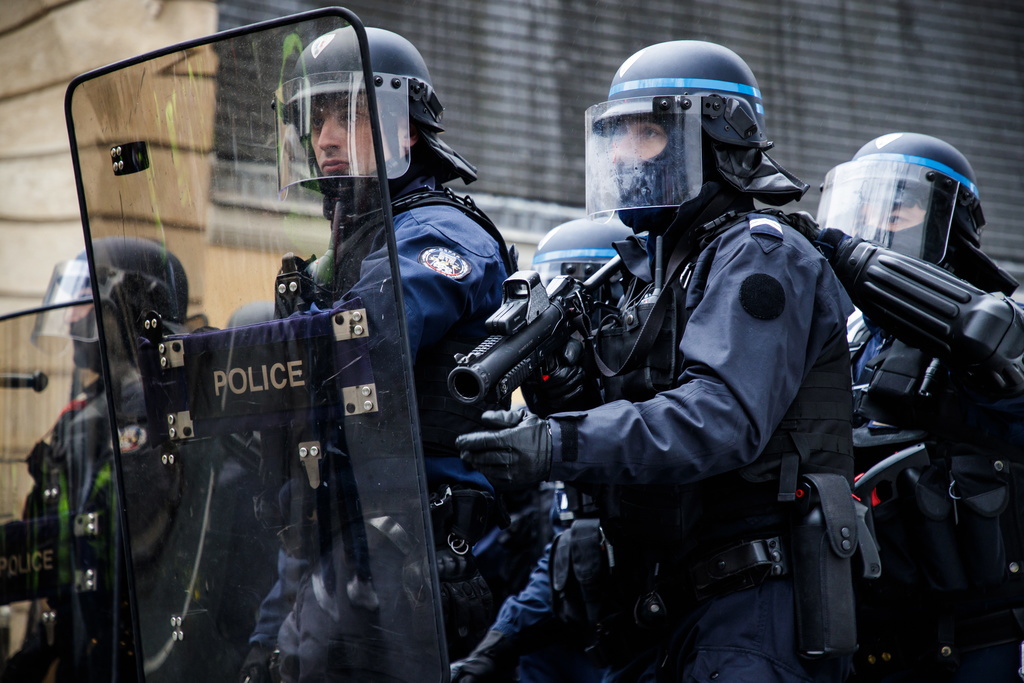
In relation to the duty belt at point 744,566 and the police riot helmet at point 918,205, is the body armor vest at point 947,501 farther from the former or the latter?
the duty belt at point 744,566

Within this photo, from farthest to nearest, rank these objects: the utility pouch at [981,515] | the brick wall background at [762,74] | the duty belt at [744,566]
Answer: the brick wall background at [762,74], the utility pouch at [981,515], the duty belt at [744,566]

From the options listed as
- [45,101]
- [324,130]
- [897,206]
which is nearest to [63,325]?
[324,130]

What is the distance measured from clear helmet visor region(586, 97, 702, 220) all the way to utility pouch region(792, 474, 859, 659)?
0.80m

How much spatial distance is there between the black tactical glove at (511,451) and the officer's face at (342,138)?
0.56 meters

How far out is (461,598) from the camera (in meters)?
2.46

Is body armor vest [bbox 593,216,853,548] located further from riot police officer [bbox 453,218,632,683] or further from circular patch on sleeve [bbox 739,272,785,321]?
riot police officer [bbox 453,218,632,683]

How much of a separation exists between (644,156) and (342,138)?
93 cm

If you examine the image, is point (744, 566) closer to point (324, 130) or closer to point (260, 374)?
point (260, 374)

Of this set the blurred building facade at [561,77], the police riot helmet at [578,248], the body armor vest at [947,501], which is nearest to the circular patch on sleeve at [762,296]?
the body armor vest at [947,501]

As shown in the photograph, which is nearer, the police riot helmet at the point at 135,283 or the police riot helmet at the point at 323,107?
the police riot helmet at the point at 323,107

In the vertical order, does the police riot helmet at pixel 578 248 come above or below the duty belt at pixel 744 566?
above

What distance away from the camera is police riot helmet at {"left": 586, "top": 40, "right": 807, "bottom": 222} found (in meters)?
2.71

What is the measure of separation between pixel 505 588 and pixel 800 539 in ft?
Answer: 7.09

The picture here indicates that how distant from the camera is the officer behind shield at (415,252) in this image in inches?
81.0
